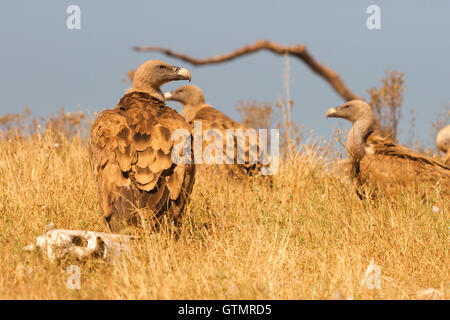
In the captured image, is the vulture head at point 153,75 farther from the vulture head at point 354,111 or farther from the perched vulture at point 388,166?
the vulture head at point 354,111

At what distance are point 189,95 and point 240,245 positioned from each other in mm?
5714

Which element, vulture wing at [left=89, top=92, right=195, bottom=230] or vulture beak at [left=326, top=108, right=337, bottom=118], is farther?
vulture beak at [left=326, top=108, right=337, bottom=118]

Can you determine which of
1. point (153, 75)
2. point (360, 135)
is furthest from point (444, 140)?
point (153, 75)

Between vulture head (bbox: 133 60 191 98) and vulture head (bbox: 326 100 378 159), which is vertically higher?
vulture head (bbox: 133 60 191 98)

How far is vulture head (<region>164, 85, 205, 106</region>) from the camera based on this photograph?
10273 mm

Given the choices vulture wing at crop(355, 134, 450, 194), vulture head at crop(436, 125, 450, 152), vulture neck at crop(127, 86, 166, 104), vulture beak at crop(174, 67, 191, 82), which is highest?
vulture beak at crop(174, 67, 191, 82)

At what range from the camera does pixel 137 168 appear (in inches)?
192

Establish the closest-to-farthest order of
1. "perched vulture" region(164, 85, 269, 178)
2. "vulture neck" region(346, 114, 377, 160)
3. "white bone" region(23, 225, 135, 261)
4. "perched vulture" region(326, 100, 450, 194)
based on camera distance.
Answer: "white bone" region(23, 225, 135, 261)
"perched vulture" region(326, 100, 450, 194)
"vulture neck" region(346, 114, 377, 160)
"perched vulture" region(164, 85, 269, 178)

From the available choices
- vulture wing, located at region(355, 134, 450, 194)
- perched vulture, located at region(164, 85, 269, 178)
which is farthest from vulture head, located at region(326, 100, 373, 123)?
perched vulture, located at region(164, 85, 269, 178)

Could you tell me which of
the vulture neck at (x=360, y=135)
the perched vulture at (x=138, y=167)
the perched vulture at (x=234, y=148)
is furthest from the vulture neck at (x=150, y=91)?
the vulture neck at (x=360, y=135)

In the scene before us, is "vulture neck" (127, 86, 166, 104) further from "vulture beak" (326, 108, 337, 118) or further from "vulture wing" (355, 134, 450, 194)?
"vulture beak" (326, 108, 337, 118)

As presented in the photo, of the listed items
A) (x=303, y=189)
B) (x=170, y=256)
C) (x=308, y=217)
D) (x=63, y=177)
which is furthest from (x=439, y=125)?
(x=170, y=256)

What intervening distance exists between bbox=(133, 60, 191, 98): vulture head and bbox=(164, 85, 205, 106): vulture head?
3.71 m
